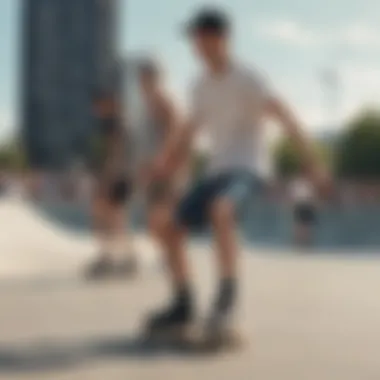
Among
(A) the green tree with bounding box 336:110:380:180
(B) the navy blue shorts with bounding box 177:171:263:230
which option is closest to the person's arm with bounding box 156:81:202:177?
(B) the navy blue shorts with bounding box 177:171:263:230

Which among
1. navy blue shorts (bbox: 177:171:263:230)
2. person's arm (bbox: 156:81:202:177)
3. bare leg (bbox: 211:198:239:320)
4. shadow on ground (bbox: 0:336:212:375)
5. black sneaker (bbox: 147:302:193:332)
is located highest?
person's arm (bbox: 156:81:202:177)

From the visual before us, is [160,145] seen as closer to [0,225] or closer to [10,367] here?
[10,367]

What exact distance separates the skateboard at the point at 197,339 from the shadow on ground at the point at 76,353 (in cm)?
2

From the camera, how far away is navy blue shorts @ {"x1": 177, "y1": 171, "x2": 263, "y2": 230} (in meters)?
4.74

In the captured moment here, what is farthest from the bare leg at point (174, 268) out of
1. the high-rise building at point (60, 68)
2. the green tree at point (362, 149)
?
the high-rise building at point (60, 68)

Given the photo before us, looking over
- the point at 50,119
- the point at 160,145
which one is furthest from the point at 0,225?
the point at 50,119

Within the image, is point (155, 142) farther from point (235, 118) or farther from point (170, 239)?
point (235, 118)

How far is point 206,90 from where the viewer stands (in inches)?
192

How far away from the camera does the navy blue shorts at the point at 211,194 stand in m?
4.74

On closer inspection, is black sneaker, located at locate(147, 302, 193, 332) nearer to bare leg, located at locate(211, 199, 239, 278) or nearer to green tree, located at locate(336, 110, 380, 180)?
bare leg, located at locate(211, 199, 239, 278)

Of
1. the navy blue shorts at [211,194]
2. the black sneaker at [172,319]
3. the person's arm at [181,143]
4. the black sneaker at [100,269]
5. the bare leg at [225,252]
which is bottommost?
the black sneaker at [100,269]

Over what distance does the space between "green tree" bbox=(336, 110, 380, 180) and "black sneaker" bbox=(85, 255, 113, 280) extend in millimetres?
36667

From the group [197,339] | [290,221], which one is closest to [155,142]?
[197,339]

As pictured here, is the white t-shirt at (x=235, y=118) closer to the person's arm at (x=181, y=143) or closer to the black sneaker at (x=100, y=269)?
the person's arm at (x=181, y=143)
